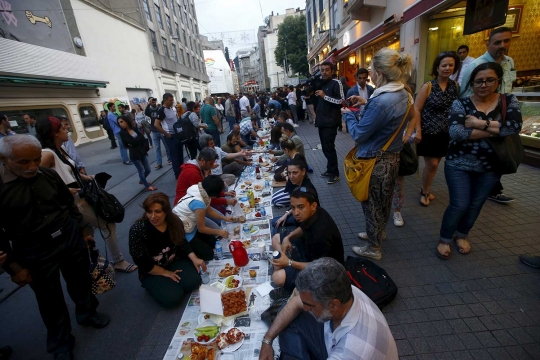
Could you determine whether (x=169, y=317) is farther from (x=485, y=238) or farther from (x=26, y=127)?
(x=26, y=127)

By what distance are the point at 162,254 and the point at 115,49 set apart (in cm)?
1934

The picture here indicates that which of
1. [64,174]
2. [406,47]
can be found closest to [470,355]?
[64,174]

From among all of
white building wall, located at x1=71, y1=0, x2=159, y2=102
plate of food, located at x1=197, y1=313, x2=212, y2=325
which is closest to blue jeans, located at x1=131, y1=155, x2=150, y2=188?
plate of food, located at x1=197, y1=313, x2=212, y2=325

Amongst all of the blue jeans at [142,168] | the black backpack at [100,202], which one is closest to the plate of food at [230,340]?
the black backpack at [100,202]

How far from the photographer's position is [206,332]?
86.7 inches

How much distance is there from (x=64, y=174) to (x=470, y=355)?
4114mm

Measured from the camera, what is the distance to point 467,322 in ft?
6.75

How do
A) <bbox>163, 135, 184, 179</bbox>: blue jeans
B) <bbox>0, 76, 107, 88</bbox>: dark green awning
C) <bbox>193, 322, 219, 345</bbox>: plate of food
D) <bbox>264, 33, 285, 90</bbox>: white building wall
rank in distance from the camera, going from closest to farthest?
<bbox>193, 322, 219, 345</bbox>: plate of food < <bbox>163, 135, 184, 179</bbox>: blue jeans < <bbox>0, 76, 107, 88</bbox>: dark green awning < <bbox>264, 33, 285, 90</bbox>: white building wall

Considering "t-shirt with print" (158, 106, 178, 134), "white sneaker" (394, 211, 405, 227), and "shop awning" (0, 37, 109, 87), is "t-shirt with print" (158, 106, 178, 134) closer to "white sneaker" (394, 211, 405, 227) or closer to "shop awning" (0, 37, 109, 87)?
"white sneaker" (394, 211, 405, 227)

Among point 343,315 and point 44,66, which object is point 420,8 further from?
point 44,66

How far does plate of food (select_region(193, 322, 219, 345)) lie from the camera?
2.13 m

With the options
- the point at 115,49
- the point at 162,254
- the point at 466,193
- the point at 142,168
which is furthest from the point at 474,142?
the point at 115,49

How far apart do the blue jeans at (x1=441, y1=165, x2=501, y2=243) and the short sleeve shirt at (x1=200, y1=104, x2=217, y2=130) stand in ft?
22.9

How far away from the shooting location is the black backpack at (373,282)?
2.22 m
